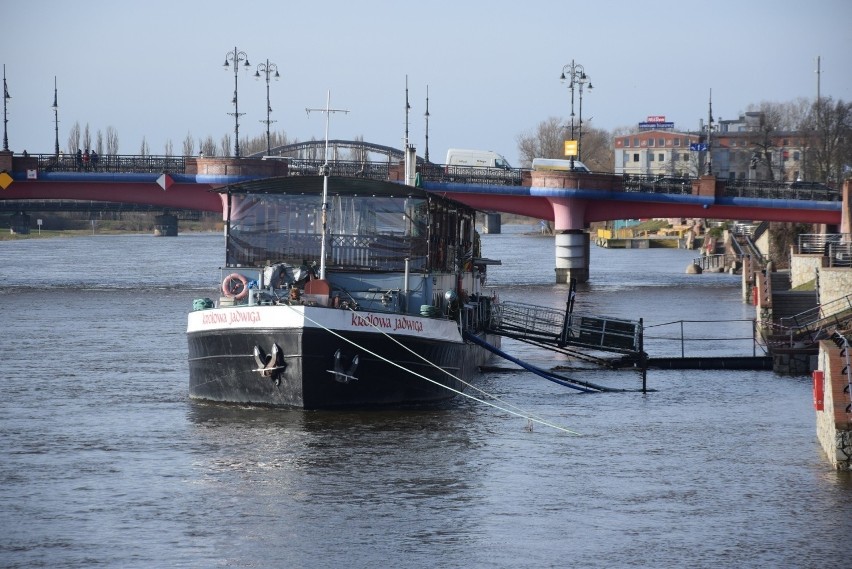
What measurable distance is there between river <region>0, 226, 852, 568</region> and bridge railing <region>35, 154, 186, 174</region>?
38.0 meters

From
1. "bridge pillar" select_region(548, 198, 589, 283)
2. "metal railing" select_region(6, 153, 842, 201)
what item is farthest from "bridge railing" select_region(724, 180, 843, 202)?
"bridge pillar" select_region(548, 198, 589, 283)

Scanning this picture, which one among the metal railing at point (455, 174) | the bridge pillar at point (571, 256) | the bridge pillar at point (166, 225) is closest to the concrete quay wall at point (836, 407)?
the metal railing at point (455, 174)

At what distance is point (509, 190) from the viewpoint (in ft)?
272

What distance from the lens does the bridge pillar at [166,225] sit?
19425 cm

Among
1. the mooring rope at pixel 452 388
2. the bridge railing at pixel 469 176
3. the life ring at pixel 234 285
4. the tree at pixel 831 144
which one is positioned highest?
the tree at pixel 831 144

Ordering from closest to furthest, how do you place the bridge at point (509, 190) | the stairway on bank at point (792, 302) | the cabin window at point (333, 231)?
the cabin window at point (333, 231), the stairway on bank at point (792, 302), the bridge at point (509, 190)

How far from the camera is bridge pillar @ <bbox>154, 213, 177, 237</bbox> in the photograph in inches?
7648

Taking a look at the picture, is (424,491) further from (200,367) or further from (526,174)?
(526,174)

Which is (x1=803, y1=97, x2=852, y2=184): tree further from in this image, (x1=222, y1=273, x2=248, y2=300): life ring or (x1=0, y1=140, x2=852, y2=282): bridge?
(x1=222, y1=273, x2=248, y2=300): life ring

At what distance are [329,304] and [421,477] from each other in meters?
5.37

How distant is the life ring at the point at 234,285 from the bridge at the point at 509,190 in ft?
153

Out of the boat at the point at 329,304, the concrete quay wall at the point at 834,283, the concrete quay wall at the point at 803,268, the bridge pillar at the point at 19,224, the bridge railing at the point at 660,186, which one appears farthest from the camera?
the bridge pillar at the point at 19,224

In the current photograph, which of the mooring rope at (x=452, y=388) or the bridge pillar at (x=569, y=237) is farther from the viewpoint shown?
the bridge pillar at (x=569, y=237)

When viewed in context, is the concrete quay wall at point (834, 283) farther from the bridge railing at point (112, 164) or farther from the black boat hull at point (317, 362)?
the bridge railing at point (112, 164)
